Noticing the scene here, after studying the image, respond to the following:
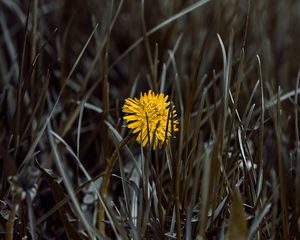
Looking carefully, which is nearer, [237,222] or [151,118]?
[237,222]

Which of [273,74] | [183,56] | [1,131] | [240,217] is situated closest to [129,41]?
[183,56]

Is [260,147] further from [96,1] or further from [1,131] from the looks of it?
[96,1]

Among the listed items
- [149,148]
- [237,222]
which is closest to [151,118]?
[149,148]

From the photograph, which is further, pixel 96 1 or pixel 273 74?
pixel 96 1

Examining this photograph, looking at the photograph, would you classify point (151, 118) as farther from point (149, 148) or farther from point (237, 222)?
point (237, 222)

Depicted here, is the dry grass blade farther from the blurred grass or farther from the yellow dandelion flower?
the yellow dandelion flower

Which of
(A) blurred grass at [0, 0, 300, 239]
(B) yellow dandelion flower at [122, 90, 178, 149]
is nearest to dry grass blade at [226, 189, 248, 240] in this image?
(A) blurred grass at [0, 0, 300, 239]

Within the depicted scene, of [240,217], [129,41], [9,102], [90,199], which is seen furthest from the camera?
[129,41]

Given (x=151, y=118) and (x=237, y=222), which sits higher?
(x=151, y=118)

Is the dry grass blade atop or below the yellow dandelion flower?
below
